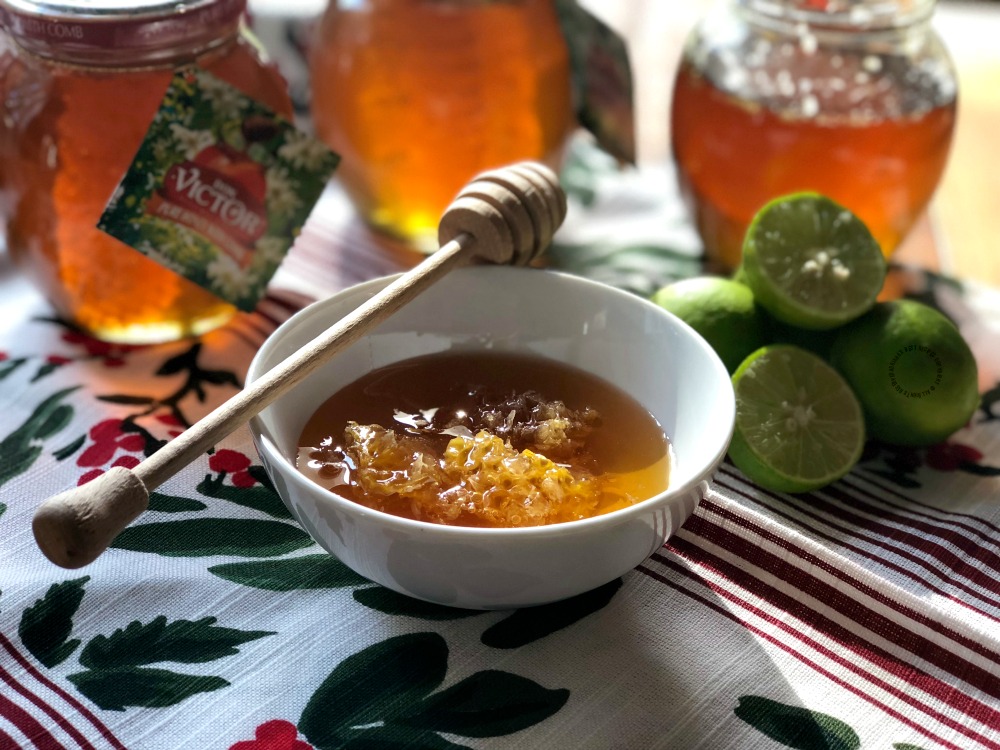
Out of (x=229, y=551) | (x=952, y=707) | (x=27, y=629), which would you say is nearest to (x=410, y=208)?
(x=229, y=551)

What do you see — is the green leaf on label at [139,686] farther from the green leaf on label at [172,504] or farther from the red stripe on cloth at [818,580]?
the red stripe on cloth at [818,580]

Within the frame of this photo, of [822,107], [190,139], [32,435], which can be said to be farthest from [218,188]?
[822,107]

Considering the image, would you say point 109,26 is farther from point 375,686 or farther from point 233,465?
point 375,686

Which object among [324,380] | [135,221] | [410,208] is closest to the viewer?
[324,380]

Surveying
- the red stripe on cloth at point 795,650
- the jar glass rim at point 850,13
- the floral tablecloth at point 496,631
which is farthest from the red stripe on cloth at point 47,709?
the jar glass rim at point 850,13

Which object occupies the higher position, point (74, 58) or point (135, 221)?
point (74, 58)

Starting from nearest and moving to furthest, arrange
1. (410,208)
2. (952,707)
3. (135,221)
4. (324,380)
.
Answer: (952,707)
(324,380)
(135,221)
(410,208)

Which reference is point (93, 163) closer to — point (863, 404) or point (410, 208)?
point (410, 208)
